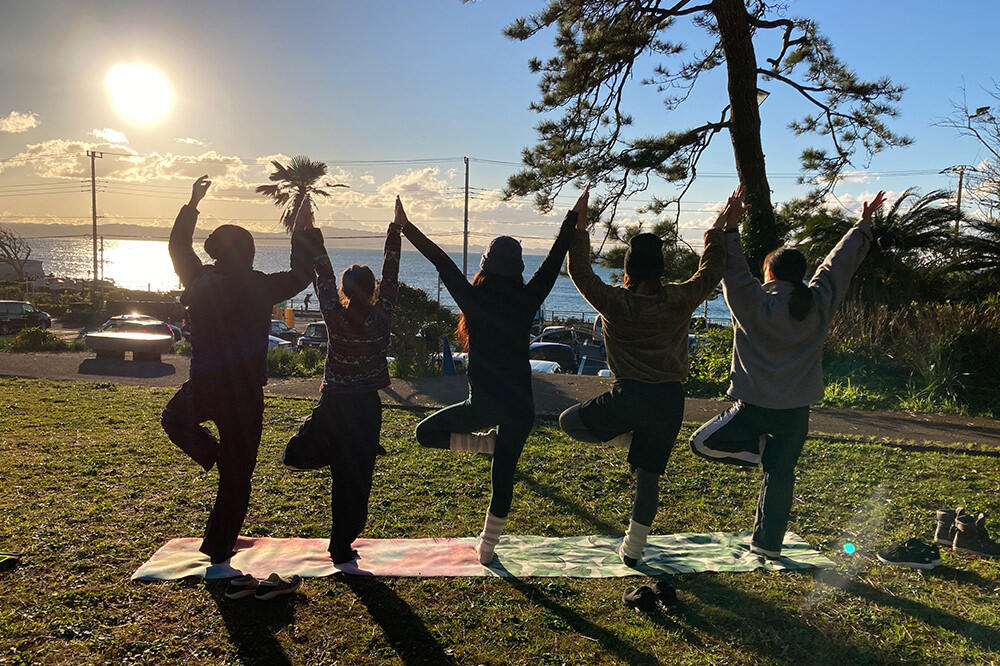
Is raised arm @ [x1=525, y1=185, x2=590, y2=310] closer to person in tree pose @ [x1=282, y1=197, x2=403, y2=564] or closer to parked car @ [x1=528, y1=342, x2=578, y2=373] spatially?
person in tree pose @ [x1=282, y1=197, x2=403, y2=564]

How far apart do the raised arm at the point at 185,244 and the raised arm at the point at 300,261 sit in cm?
41

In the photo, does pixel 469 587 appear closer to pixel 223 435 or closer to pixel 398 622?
pixel 398 622

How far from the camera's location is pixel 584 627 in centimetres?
345

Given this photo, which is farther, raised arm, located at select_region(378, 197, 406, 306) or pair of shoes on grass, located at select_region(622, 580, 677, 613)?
raised arm, located at select_region(378, 197, 406, 306)

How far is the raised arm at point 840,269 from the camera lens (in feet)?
13.5

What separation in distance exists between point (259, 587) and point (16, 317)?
106 feet

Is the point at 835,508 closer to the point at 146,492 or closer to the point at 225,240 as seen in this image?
the point at 225,240

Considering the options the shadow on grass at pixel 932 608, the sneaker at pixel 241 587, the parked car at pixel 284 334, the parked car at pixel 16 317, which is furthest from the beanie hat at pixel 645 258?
the parked car at pixel 16 317

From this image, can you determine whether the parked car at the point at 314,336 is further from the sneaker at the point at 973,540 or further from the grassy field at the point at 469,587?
the sneaker at the point at 973,540

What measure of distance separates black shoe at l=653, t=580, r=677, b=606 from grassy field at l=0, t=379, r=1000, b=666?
7cm

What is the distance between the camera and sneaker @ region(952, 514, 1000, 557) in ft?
14.8

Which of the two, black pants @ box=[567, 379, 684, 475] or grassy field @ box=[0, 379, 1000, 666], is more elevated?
black pants @ box=[567, 379, 684, 475]

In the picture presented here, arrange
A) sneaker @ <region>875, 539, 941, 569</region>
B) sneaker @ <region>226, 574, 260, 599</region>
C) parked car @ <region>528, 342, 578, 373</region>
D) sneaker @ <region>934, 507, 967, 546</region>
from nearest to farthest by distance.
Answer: sneaker @ <region>226, 574, 260, 599</region> < sneaker @ <region>875, 539, 941, 569</region> < sneaker @ <region>934, 507, 967, 546</region> < parked car @ <region>528, 342, 578, 373</region>

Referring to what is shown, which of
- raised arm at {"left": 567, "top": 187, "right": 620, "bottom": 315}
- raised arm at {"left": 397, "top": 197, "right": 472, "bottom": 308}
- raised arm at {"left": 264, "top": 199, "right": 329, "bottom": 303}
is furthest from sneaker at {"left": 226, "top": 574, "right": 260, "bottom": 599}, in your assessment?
raised arm at {"left": 567, "top": 187, "right": 620, "bottom": 315}
